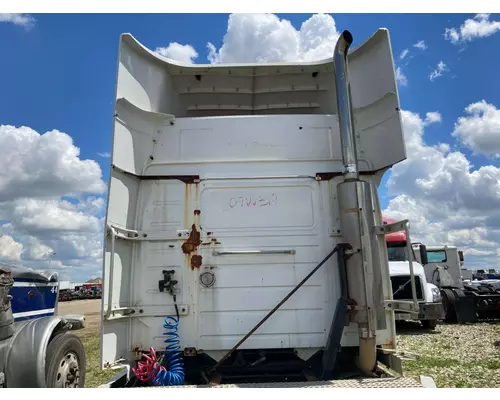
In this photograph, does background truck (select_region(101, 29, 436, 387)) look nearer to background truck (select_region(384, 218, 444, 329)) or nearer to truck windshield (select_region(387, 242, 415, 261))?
background truck (select_region(384, 218, 444, 329))

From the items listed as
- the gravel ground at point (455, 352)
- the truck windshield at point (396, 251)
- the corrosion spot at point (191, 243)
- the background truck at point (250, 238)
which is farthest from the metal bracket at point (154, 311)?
the truck windshield at point (396, 251)

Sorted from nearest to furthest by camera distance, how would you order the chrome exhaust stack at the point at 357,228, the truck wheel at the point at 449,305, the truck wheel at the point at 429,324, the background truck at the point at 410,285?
1. the chrome exhaust stack at the point at 357,228
2. the background truck at the point at 410,285
3. the truck wheel at the point at 429,324
4. the truck wheel at the point at 449,305

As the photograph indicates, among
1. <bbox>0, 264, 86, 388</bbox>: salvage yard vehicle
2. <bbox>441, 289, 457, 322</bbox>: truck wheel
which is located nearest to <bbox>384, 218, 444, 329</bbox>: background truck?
<bbox>441, 289, 457, 322</bbox>: truck wheel

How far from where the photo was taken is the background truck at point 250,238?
372cm

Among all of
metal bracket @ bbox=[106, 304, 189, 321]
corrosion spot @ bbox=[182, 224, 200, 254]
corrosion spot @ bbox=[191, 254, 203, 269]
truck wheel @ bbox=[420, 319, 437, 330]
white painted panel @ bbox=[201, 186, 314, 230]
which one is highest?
white painted panel @ bbox=[201, 186, 314, 230]

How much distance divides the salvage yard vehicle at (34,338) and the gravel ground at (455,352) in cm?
363

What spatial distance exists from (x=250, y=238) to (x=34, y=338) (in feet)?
7.56

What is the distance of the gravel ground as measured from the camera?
19.5 feet

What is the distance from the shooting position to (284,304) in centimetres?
394

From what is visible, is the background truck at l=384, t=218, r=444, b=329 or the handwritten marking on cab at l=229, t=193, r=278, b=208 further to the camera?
the background truck at l=384, t=218, r=444, b=329

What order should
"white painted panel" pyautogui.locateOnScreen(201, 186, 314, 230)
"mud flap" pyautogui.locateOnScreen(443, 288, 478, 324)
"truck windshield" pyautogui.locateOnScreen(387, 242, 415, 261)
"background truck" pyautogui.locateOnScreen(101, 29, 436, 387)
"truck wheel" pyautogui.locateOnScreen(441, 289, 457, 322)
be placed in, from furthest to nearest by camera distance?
"truck wheel" pyautogui.locateOnScreen(441, 289, 457, 322) → "mud flap" pyautogui.locateOnScreen(443, 288, 478, 324) → "truck windshield" pyautogui.locateOnScreen(387, 242, 415, 261) → "white painted panel" pyautogui.locateOnScreen(201, 186, 314, 230) → "background truck" pyautogui.locateOnScreen(101, 29, 436, 387)

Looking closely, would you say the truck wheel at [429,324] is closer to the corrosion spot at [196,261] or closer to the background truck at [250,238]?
the background truck at [250,238]

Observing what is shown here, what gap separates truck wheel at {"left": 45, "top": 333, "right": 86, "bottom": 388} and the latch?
1.23m

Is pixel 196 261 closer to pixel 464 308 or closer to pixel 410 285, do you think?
pixel 410 285
